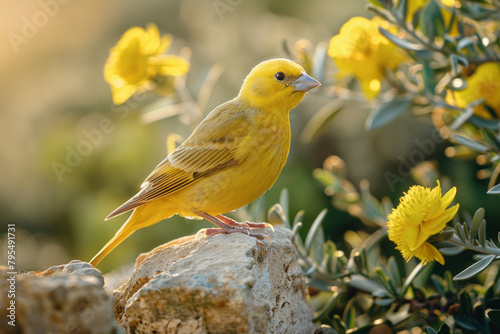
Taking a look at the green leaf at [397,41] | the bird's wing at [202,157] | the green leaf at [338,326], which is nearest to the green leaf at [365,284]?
the green leaf at [338,326]

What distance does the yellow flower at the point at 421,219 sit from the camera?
169 cm

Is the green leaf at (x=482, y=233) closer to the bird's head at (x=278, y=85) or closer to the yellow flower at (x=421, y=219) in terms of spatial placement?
the yellow flower at (x=421, y=219)

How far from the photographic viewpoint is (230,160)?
2158mm

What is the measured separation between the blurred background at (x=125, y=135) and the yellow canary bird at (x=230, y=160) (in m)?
0.84

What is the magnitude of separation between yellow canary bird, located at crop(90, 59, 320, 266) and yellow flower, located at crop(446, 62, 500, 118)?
66 centimetres

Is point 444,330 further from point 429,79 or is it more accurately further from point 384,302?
point 429,79

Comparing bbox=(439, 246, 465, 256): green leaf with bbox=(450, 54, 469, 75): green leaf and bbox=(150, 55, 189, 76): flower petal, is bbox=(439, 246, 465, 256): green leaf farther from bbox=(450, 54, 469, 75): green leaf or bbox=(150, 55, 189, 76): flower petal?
bbox=(150, 55, 189, 76): flower petal

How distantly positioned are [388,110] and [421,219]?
73cm

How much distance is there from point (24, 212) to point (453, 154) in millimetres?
3030

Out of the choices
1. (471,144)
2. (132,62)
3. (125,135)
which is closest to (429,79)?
(471,144)

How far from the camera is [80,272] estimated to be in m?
1.81

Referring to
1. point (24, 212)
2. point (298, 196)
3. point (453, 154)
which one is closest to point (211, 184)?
point (453, 154)

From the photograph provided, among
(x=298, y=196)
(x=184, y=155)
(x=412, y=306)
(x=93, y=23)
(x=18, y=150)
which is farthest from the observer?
(x=93, y=23)

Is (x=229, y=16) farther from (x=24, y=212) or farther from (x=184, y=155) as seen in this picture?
(x=184, y=155)
